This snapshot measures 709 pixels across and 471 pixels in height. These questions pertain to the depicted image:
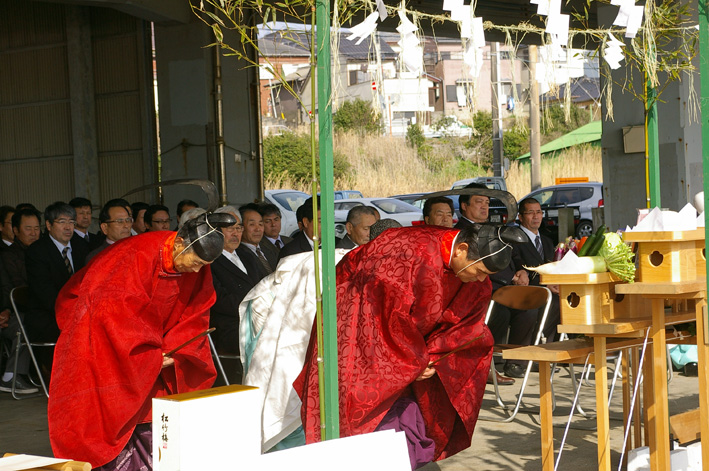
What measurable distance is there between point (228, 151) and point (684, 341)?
6619 millimetres

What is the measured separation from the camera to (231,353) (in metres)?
5.71

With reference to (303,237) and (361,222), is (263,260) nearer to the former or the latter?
(303,237)

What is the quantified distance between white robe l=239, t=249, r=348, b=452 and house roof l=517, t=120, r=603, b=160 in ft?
86.8

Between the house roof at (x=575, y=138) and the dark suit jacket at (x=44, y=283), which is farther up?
the house roof at (x=575, y=138)

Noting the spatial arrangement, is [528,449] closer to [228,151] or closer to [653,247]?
[653,247]

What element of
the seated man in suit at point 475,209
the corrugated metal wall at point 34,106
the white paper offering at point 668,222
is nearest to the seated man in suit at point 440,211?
the seated man in suit at point 475,209

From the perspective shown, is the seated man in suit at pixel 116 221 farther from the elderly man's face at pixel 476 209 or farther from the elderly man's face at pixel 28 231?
the elderly man's face at pixel 476 209

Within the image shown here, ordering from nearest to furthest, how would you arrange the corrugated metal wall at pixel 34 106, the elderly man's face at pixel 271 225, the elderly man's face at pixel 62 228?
the elderly man's face at pixel 62 228
the elderly man's face at pixel 271 225
the corrugated metal wall at pixel 34 106

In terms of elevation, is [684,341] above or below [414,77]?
below

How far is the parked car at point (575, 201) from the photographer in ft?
61.5

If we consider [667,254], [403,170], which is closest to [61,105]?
[667,254]

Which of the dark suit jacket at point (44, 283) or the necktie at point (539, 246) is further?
the necktie at point (539, 246)

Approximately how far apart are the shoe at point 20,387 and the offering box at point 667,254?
464 cm

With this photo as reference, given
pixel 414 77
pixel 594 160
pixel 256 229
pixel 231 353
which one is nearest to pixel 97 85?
pixel 256 229
